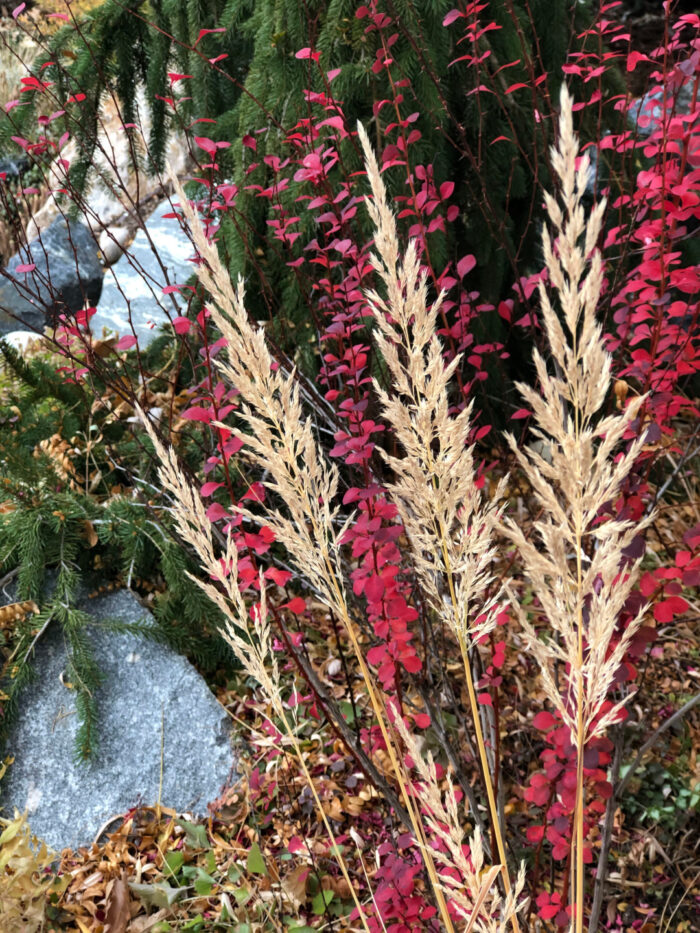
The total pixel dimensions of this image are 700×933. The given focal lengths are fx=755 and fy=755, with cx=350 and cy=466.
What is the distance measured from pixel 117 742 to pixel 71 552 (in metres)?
0.70

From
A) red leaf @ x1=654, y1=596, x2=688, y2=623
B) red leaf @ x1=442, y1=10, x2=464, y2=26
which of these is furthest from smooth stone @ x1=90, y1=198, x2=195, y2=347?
red leaf @ x1=654, y1=596, x2=688, y2=623

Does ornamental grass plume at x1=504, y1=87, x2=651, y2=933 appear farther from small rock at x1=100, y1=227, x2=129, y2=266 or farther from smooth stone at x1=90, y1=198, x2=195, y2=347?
small rock at x1=100, y1=227, x2=129, y2=266

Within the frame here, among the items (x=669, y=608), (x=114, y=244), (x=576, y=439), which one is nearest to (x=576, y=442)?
(x=576, y=439)

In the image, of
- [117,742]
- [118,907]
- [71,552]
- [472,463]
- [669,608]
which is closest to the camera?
[472,463]

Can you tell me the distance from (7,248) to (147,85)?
157 inches

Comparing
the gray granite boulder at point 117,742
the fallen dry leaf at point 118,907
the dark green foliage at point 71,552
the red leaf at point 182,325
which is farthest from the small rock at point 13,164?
the fallen dry leaf at point 118,907

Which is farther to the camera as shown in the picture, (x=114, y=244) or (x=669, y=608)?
(x=114, y=244)

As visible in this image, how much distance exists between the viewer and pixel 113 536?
2.84 metres

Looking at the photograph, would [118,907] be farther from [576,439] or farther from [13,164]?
[13,164]

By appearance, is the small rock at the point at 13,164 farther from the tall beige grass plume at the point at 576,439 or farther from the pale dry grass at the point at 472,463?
the tall beige grass plume at the point at 576,439

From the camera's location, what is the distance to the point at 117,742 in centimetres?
263

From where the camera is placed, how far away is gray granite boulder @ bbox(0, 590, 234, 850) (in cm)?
252

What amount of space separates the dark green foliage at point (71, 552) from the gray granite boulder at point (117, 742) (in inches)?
2.7

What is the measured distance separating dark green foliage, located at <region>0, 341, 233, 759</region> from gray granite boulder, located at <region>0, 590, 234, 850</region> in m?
0.07
